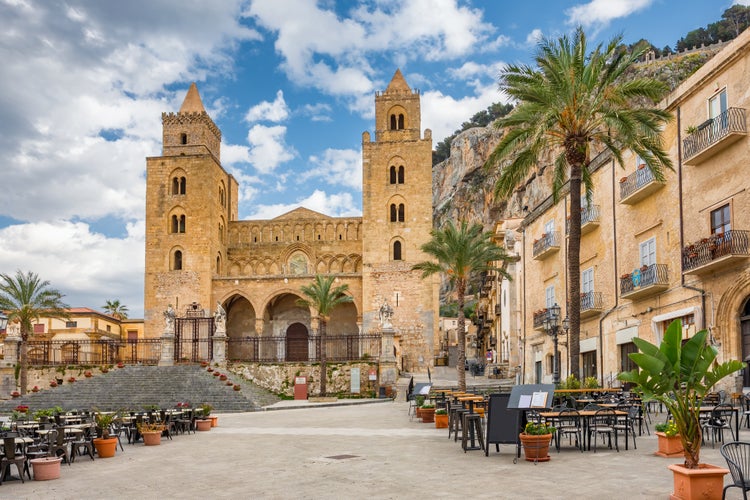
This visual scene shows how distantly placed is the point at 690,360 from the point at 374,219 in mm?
43524

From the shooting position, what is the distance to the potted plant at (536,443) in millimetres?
11359

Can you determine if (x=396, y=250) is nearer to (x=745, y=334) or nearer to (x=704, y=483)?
(x=745, y=334)

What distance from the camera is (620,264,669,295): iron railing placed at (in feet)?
69.5

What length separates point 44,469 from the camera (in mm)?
11602

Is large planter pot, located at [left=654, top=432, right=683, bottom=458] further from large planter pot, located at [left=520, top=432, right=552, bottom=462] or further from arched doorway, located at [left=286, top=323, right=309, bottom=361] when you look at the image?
arched doorway, located at [left=286, top=323, right=309, bottom=361]

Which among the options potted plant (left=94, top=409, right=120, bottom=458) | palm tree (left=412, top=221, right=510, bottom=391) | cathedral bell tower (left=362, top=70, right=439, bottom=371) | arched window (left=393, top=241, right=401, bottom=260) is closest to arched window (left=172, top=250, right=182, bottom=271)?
cathedral bell tower (left=362, top=70, right=439, bottom=371)

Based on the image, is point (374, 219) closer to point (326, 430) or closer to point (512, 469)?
point (326, 430)

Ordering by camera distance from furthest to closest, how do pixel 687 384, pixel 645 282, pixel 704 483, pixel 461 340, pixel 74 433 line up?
pixel 461 340
pixel 645 282
pixel 74 433
pixel 687 384
pixel 704 483

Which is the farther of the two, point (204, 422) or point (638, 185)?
point (638, 185)

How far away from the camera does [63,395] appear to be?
33000mm

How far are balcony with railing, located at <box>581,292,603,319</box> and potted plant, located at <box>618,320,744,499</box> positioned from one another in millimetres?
18013

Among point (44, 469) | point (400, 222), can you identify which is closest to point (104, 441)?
point (44, 469)

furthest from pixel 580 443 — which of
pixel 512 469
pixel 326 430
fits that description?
pixel 326 430

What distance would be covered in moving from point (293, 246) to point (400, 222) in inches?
347
